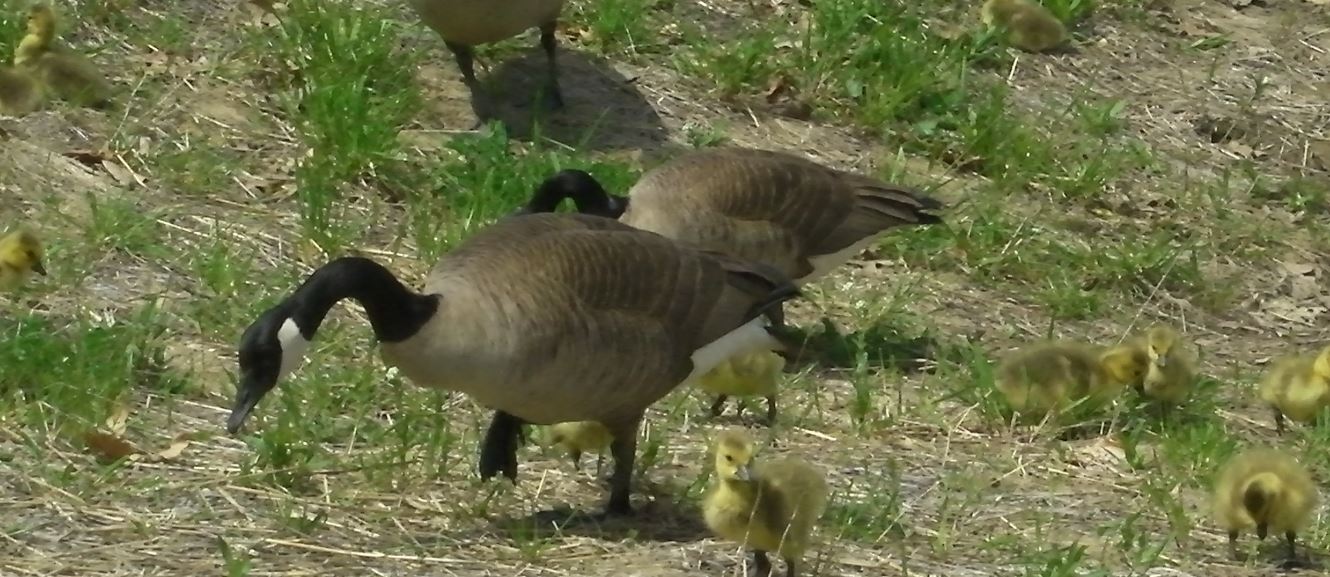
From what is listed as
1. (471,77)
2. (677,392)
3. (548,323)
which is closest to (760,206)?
(677,392)

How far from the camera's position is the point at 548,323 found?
498 centimetres

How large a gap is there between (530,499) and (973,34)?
5175 millimetres

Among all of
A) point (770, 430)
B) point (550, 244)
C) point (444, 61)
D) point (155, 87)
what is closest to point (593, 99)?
point (444, 61)

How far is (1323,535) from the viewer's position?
5492 mm

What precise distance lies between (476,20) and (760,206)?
1859 millimetres

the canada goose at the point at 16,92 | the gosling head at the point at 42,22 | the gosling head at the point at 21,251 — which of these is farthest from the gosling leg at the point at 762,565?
the gosling head at the point at 42,22

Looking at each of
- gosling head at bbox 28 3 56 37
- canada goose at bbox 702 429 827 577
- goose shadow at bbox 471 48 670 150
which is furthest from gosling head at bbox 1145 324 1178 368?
gosling head at bbox 28 3 56 37

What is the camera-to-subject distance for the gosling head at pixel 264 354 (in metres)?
4.64

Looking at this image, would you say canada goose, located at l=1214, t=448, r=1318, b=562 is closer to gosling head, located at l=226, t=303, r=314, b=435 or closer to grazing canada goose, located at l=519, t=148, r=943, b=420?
grazing canada goose, located at l=519, t=148, r=943, b=420

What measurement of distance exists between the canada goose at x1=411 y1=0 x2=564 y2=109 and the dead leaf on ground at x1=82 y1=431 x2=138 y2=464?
3.30m

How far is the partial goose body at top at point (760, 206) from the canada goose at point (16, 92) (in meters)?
2.32

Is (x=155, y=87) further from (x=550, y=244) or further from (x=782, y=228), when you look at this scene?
(x=550, y=244)

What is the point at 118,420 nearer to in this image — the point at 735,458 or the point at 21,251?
the point at 21,251

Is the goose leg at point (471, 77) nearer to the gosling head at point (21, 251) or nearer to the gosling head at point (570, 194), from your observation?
the gosling head at point (570, 194)
